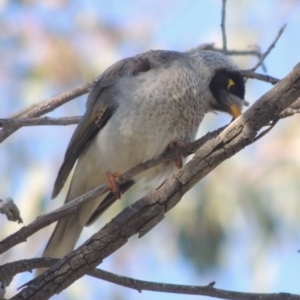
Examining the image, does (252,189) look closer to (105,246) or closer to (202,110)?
(202,110)

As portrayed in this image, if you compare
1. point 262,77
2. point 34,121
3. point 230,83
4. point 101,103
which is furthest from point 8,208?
point 230,83

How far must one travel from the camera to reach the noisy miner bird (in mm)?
3295

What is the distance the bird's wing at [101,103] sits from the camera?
3.45 meters

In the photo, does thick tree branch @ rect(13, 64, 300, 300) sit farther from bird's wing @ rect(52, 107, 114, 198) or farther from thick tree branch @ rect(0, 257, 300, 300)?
bird's wing @ rect(52, 107, 114, 198)

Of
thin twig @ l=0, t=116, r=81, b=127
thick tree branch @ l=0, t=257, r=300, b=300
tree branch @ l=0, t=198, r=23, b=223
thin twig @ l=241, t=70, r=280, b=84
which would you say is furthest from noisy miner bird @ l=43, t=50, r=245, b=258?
thick tree branch @ l=0, t=257, r=300, b=300

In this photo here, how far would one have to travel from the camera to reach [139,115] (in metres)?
3.26

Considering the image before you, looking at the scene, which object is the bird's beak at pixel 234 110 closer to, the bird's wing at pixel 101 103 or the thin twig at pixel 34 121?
the bird's wing at pixel 101 103

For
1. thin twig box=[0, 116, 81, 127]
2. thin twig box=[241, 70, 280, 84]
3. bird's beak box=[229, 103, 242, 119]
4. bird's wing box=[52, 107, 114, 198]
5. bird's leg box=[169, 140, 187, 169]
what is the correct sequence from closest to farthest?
1. thin twig box=[0, 116, 81, 127]
2. thin twig box=[241, 70, 280, 84]
3. bird's leg box=[169, 140, 187, 169]
4. bird's wing box=[52, 107, 114, 198]
5. bird's beak box=[229, 103, 242, 119]

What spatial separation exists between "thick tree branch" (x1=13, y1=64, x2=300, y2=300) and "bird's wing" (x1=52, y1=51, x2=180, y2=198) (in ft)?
4.10

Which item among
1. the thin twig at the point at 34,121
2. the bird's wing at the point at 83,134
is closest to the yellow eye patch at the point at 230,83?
the bird's wing at the point at 83,134

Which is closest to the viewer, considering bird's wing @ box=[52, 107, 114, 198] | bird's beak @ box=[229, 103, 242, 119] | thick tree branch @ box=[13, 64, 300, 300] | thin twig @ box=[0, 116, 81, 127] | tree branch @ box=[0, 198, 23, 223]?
thick tree branch @ box=[13, 64, 300, 300]

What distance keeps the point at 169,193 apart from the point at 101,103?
136cm

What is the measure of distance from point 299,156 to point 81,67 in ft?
7.13

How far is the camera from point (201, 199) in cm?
569
